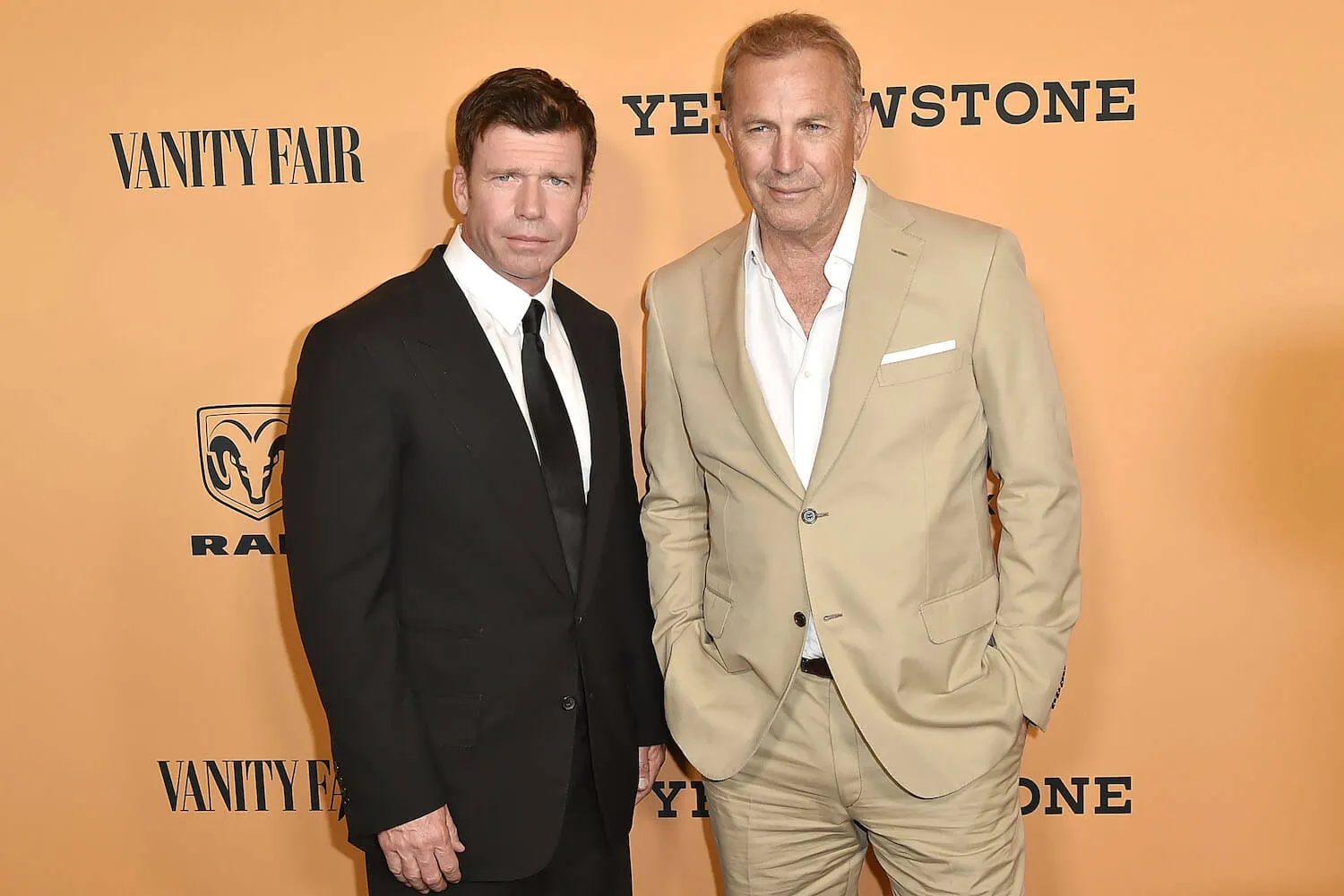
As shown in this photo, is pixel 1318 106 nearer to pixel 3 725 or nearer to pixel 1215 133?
pixel 1215 133

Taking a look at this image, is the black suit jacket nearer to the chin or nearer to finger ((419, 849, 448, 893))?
finger ((419, 849, 448, 893))

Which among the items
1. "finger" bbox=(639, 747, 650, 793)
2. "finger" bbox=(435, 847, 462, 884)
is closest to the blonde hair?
"finger" bbox=(639, 747, 650, 793)

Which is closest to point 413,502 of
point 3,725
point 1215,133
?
point 3,725

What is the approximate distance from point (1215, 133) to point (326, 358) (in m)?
1.88

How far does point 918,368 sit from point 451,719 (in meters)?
1.00

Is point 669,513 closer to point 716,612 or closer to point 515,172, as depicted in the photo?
point 716,612

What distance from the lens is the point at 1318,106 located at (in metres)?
2.37

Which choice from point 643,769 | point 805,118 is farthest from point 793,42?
point 643,769

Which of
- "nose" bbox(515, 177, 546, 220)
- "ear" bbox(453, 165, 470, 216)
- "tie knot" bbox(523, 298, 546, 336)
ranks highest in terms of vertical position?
"ear" bbox(453, 165, 470, 216)

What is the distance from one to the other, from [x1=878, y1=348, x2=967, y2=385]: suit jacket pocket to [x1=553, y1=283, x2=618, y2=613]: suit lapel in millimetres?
521

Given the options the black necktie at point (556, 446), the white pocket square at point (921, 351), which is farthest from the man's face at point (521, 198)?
the white pocket square at point (921, 351)

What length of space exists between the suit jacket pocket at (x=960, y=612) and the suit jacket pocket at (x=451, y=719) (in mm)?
797

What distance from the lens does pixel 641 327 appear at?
2559 mm

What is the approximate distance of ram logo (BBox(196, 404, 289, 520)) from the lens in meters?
2.61
